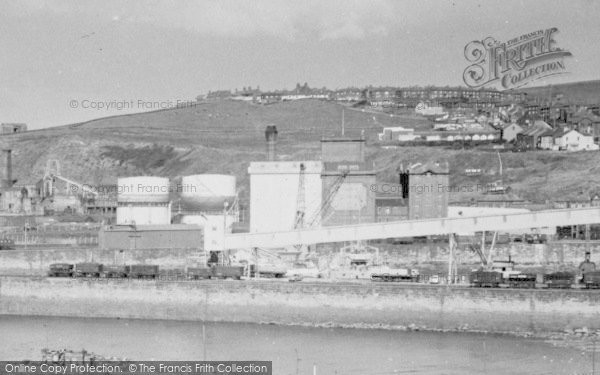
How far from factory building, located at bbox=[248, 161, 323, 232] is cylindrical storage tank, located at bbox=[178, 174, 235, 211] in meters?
6.50

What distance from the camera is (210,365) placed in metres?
54.6

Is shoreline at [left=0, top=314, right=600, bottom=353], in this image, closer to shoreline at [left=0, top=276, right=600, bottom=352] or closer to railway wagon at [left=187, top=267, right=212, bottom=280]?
shoreline at [left=0, top=276, right=600, bottom=352]

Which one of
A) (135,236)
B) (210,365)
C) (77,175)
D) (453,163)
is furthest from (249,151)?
(210,365)

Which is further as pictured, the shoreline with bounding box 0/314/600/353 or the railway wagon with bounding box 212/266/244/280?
the railway wagon with bounding box 212/266/244/280

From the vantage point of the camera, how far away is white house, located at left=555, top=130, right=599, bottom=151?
156000 mm

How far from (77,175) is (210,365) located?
129992 mm

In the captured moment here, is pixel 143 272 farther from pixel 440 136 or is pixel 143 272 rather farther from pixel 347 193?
pixel 440 136

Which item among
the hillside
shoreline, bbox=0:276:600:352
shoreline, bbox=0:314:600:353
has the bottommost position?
shoreline, bbox=0:314:600:353

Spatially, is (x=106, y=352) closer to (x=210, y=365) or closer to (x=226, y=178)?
(x=210, y=365)

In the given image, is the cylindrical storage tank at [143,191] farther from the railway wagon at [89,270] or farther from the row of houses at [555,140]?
the row of houses at [555,140]

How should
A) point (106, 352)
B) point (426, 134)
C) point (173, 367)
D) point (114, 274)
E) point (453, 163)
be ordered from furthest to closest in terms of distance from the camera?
point (426, 134) < point (453, 163) < point (114, 274) < point (106, 352) < point (173, 367)

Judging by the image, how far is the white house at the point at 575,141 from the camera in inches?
6142

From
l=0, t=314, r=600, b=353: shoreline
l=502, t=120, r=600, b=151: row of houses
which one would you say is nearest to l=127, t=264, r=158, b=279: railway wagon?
l=0, t=314, r=600, b=353: shoreline

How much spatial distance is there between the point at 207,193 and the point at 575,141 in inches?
2453
